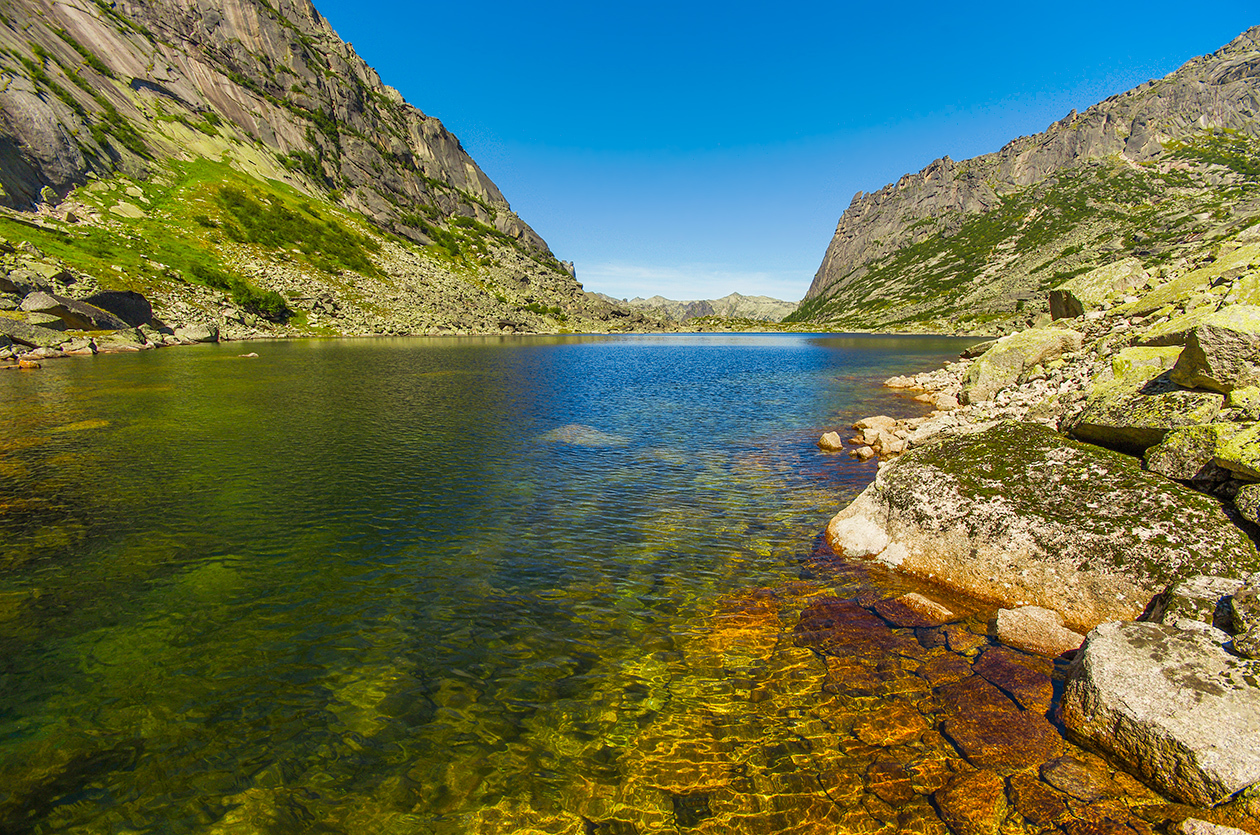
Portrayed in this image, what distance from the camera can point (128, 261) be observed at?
103188mm

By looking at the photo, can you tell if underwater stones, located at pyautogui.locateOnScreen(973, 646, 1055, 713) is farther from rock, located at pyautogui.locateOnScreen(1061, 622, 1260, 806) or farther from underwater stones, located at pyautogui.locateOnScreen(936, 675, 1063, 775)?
rock, located at pyautogui.locateOnScreen(1061, 622, 1260, 806)

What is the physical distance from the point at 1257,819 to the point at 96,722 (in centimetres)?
1663

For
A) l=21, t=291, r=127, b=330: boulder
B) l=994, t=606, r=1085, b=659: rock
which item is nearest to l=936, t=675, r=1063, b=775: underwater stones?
l=994, t=606, r=1085, b=659: rock

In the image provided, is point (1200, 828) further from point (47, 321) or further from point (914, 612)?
point (47, 321)

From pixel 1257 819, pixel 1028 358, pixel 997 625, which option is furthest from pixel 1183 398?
pixel 1028 358

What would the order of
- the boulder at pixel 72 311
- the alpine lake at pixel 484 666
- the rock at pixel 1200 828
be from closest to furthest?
the rock at pixel 1200 828
the alpine lake at pixel 484 666
the boulder at pixel 72 311

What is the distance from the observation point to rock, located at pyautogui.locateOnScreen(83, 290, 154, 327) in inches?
3223

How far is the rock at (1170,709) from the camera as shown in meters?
6.56

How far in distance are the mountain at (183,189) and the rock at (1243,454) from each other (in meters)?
119

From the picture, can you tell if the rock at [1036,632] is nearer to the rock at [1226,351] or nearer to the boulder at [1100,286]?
the rock at [1226,351]

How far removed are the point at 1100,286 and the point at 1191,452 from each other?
116ft

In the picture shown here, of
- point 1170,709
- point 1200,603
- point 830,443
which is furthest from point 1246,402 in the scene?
point 830,443

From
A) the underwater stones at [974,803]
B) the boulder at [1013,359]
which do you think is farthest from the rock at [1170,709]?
the boulder at [1013,359]

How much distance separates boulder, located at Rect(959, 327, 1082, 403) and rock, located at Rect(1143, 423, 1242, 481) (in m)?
22.0
